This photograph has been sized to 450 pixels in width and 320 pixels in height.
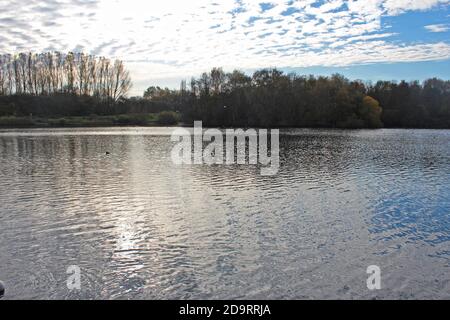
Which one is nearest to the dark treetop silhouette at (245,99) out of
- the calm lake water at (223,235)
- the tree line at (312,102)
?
the tree line at (312,102)

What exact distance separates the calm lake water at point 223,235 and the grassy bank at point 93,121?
90362mm

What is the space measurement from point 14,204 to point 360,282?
552 inches

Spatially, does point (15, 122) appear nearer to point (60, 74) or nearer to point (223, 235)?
point (60, 74)

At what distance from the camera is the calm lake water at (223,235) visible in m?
9.62

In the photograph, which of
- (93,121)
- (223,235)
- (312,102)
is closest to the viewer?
(223,235)

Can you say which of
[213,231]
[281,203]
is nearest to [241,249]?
[213,231]

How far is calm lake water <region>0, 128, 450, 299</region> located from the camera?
9.62 meters

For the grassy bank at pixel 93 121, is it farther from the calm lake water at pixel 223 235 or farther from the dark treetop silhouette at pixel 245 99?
the calm lake water at pixel 223 235

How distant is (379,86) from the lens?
123500mm

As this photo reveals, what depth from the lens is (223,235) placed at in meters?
13.2

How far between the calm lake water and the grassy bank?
Answer: 296 feet

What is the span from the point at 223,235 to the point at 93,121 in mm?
110629

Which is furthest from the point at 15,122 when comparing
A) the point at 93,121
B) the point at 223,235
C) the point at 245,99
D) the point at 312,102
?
the point at 223,235
